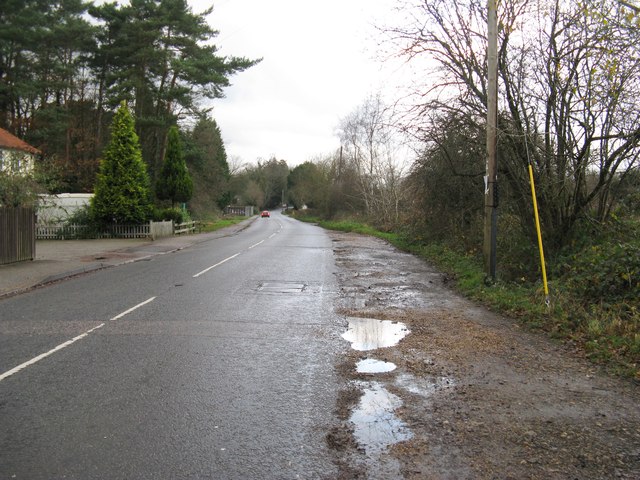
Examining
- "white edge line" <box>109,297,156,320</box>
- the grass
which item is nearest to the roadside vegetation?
the grass

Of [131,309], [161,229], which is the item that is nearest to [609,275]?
[131,309]

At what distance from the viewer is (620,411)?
4625 millimetres

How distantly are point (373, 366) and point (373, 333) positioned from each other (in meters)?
1.67

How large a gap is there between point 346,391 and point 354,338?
223 cm

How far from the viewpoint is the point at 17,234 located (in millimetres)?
15422

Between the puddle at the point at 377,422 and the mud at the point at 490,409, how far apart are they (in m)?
0.04

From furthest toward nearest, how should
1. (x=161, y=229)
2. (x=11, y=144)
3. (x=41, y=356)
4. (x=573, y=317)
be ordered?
(x=11, y=144), (x=161, y=229), (x=573, y=317), (x=41, y=356)

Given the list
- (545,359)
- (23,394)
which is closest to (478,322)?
(545,359)

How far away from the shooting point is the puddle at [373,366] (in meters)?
5.81

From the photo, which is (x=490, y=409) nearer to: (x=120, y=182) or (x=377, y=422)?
(x=377, y=422)

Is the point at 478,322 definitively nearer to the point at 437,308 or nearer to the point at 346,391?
the point at 437,308

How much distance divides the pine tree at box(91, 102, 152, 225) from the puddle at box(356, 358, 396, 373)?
23342mm

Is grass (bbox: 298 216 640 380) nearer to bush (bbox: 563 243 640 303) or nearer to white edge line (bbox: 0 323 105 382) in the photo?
bush (bbox: 563 243 640 303)

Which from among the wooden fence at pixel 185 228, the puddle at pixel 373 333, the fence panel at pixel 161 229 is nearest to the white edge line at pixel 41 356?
the puddle at pixel 373 333
